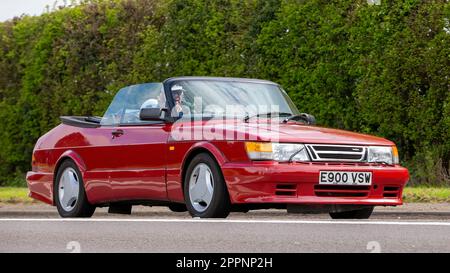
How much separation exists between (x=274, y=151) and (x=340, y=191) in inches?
30.9

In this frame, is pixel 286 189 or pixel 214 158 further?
pixel 214 158

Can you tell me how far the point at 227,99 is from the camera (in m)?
12.4

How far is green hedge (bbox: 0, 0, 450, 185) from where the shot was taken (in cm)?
1902

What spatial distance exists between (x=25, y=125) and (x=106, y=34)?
3081mm

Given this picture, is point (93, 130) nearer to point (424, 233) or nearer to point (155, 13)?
point (424, 233)

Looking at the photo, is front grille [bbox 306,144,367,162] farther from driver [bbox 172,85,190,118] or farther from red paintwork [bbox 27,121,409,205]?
driver [bbox 172,85,190,118]

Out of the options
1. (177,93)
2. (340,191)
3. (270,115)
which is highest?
(177,93)

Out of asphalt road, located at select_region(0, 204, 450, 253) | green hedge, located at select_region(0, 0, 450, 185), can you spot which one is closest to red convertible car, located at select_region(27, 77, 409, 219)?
asphalt road, located at select_region(0, 204, 450, 253)

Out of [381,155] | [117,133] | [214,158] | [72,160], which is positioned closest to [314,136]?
[381,155]

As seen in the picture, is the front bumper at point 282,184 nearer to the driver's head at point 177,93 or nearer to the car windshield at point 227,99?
the car windshield at point 227,99

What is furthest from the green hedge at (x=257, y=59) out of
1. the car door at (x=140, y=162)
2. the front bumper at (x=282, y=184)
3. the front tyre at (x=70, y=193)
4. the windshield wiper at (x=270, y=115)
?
the front bumper at (x=282, y=184)

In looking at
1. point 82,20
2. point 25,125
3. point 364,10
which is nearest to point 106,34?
point 82,20

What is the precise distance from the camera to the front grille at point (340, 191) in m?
11.1

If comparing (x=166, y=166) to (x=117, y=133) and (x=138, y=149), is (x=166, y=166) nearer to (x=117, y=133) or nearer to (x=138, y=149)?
(x=138, y=149)
